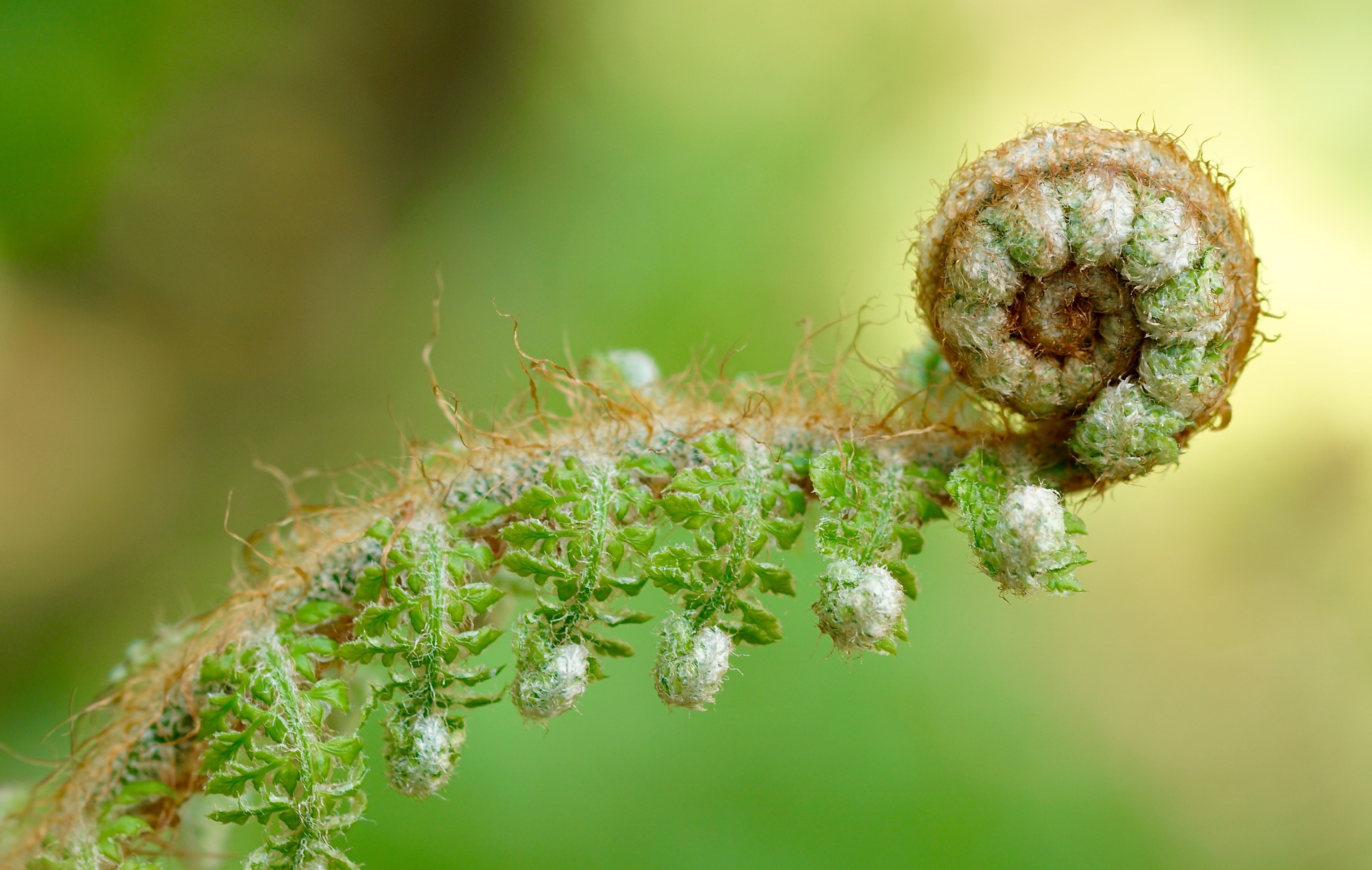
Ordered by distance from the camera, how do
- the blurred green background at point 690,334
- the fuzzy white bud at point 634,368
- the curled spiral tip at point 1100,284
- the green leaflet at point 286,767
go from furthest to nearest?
the blurred green background at point 690,334 < the fuzzy white bud at point 634,368 < the green leaflet at point 286,767 < the curled spiral tip at point 1100,284

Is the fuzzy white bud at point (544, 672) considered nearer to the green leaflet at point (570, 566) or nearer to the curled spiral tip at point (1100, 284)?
the green leaflet at point (570, 566)

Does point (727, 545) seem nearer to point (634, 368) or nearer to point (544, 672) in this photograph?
point (544, 672)

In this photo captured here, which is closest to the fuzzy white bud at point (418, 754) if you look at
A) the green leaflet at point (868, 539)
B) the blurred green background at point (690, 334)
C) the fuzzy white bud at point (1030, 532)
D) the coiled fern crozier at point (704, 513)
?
the coiled fern crozier at point (704, 513)

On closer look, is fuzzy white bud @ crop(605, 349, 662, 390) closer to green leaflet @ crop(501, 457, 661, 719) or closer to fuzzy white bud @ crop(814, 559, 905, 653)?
green leaflet @ crop(501, 457, 661, 719)

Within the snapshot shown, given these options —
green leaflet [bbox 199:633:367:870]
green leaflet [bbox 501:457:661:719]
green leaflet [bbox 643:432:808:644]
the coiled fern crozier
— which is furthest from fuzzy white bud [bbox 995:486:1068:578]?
green leaflet [bbox 199:633:367:870]

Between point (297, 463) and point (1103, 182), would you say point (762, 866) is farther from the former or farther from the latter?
point (297, 463)

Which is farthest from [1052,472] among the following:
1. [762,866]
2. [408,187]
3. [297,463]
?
[408,187]

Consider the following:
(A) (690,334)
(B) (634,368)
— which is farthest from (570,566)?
(A) (690,334)

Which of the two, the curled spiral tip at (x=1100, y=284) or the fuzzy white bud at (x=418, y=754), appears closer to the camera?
the curled spiral tip at (x=1100, y=284)
